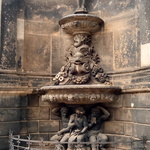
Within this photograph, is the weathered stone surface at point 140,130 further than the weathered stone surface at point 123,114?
No

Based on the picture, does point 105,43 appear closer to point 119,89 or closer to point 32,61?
point 119,89

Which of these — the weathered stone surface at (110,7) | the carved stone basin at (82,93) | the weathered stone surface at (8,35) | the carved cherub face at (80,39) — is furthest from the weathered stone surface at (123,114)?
the weathered stone surface at (8,35)

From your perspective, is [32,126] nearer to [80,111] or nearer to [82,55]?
[80,111]

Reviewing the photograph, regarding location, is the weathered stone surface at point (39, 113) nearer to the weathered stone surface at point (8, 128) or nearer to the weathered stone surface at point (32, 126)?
the weathered stone surface at point (32, 126)

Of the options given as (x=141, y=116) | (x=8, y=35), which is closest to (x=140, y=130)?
(x=141, y=116)

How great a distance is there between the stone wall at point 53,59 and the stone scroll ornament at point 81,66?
0.61ft

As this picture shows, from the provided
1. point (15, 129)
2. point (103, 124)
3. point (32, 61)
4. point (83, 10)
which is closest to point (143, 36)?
point (83, 10)

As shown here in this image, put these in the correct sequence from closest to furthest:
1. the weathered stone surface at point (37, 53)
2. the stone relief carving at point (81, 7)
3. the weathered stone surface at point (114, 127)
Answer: the weathered stone surface at point (114, 127) < the stone relief carving at point (81, 7) < the weathered stone surface at point (37, 53)

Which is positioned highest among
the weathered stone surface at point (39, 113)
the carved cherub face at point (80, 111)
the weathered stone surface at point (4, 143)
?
the carved cherub face at point (80, 111)

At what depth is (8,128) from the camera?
558 centimetres

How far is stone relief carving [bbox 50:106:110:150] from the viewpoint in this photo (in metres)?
5.57

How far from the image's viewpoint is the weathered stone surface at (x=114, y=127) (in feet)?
18.4

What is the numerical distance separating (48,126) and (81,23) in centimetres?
242

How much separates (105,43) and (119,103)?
1437 mm
